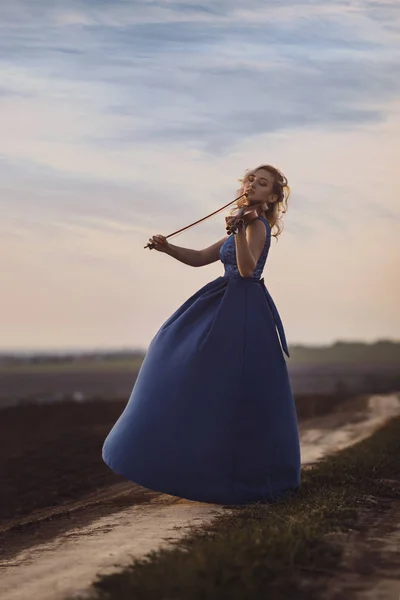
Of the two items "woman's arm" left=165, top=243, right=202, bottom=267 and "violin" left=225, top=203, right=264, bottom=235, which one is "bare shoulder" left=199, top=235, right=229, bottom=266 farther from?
"violin" left=225, top=203, right=264, bottom=235

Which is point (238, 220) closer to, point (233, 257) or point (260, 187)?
point (233, 257)

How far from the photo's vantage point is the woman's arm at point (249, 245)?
6.38 metres

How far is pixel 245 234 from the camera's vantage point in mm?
6391

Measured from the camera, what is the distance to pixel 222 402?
6.34 m

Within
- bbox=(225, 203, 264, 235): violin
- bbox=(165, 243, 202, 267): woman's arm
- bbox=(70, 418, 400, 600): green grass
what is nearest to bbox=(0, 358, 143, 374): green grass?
bbox=(165, 243, 202, 267): woman's arm

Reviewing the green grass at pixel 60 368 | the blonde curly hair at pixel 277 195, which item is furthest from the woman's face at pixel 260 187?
the green grass at pixel 60 368

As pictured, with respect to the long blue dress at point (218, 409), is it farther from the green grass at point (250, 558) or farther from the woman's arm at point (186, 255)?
the woman's arm at point (186, 255)

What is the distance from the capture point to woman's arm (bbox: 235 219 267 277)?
6.38 metres

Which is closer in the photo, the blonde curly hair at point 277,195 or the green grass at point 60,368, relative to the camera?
the blonde curly hair at point 277,195

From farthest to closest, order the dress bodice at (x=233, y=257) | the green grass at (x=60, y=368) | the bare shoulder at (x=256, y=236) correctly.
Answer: the green grass at (x=60, y=368) < the dress bodice at (x=233, y=257) < the bare shoulder at (x=256, y=236)

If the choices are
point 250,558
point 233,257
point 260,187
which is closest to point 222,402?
point 233,257

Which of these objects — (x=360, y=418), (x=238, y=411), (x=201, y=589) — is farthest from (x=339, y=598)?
(x=360, y=418)

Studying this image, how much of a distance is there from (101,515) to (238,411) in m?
1.47

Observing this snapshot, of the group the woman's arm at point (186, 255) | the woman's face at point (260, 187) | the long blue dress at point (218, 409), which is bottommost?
the long blue dress at point (218, 409)
